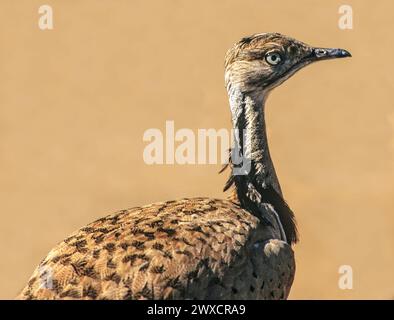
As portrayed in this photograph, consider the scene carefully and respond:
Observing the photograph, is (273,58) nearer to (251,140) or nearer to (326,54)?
(326,54)

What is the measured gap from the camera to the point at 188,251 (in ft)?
16.7

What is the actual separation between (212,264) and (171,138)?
17.1ft

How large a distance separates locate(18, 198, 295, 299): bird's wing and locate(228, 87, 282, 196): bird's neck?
0.49 metres

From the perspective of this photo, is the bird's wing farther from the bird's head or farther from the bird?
the bird's head

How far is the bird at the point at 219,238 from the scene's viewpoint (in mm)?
4887

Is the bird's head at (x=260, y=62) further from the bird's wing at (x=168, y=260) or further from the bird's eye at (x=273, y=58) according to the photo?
the bird's wing at (x=168, y=260)

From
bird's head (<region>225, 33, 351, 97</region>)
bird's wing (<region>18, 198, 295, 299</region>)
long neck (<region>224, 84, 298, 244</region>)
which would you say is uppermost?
bird's head (<region>225, 33, 351, 97</region>)

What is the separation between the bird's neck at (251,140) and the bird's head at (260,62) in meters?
0.09

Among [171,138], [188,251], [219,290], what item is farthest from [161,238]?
[171,138]

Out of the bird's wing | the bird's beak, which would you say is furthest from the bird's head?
the bird's wing

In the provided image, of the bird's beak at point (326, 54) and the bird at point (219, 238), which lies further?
the bird's beak at point (326, 54)

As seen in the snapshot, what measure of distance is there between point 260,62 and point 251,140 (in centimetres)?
64

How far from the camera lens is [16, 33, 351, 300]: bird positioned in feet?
16.0

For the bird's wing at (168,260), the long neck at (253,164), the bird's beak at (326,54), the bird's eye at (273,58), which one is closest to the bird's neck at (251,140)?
the long neck at (253,164)
